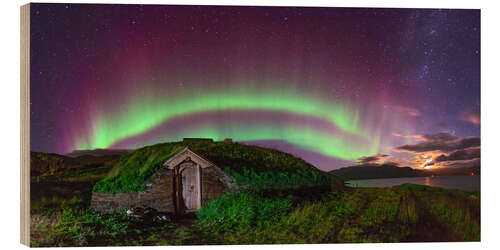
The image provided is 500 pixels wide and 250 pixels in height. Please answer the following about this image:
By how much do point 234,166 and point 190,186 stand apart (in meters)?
1.31

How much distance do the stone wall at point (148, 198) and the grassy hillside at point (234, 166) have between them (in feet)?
0.51

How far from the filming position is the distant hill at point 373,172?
38.6 ft

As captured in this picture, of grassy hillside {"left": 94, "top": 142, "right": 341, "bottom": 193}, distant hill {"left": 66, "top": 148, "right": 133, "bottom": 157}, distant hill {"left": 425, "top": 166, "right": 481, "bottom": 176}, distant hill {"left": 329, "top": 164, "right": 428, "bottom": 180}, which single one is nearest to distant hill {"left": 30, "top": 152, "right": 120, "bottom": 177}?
distant hill {"left": 66, "top": 148, "right": 133, "bottom": 157}

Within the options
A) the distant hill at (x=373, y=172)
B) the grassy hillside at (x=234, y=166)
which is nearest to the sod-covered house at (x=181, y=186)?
the grassy hillside at (x=234, y=166)

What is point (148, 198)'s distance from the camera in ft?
37.4

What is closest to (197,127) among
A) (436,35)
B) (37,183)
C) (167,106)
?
→ (167,106)

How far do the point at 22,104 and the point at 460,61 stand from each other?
11.4 m

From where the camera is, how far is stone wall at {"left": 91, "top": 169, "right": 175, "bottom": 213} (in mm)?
11320

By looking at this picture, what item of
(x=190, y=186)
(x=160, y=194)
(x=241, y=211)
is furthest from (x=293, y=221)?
(x=160, y=194)

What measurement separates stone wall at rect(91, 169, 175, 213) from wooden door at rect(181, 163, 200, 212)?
1.11ft

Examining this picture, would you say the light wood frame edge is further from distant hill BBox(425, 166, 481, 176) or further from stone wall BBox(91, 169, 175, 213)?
distant hill BBox(425, 166, 481, 176)

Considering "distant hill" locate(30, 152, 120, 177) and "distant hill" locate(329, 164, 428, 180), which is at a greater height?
"distant hill" locate(30, 152, 120, 177)

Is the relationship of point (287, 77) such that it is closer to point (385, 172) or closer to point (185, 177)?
point (385, 172)

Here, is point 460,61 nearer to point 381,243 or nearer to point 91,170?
point 381,243
